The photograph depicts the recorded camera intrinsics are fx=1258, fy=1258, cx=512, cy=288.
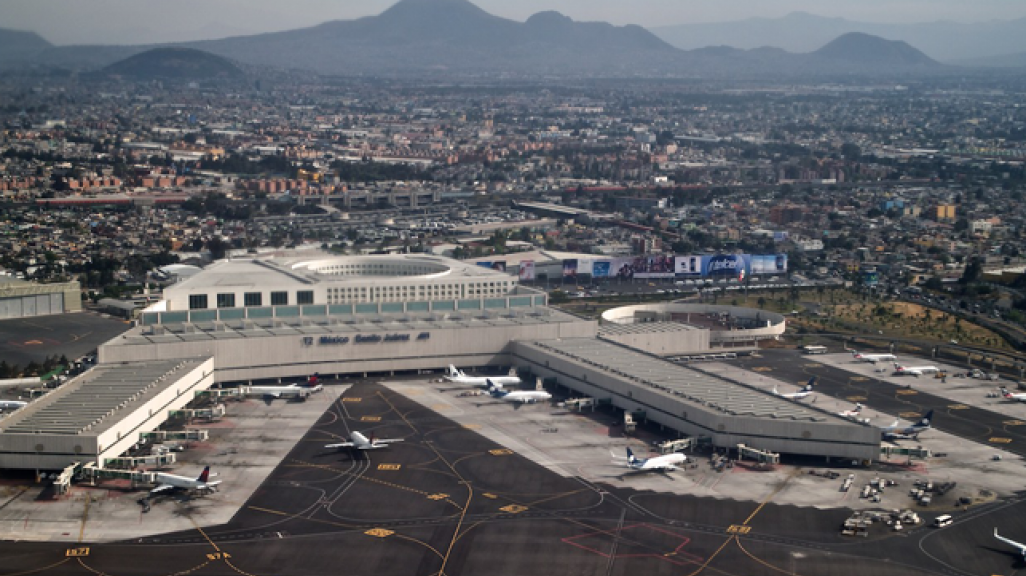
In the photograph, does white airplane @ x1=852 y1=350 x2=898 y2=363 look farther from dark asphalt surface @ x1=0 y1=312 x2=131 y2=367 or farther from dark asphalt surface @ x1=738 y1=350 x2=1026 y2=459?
dark asphalt surface @ x1=0 y1=312 x2=131 y2=367

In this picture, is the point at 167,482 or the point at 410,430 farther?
the point at 410,430

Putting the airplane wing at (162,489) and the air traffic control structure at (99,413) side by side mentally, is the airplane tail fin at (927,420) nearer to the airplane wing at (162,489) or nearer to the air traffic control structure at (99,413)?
the airplane wing at (162,489)

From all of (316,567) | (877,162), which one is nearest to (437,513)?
(316,567)

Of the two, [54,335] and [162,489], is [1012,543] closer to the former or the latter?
[162,489]

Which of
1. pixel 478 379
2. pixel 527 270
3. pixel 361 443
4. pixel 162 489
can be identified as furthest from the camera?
pixel 527 270

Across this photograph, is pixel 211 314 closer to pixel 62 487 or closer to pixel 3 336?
pixel 3 336

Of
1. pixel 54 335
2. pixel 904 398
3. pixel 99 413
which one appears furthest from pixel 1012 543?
pixel 54 335

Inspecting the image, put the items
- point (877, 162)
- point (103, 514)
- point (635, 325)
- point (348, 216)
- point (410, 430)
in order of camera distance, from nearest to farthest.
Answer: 1. point (103, 514)
2. point (410, 430)
3. point (635, 325)
4. point (348, 216)
5. point (877, 162)
